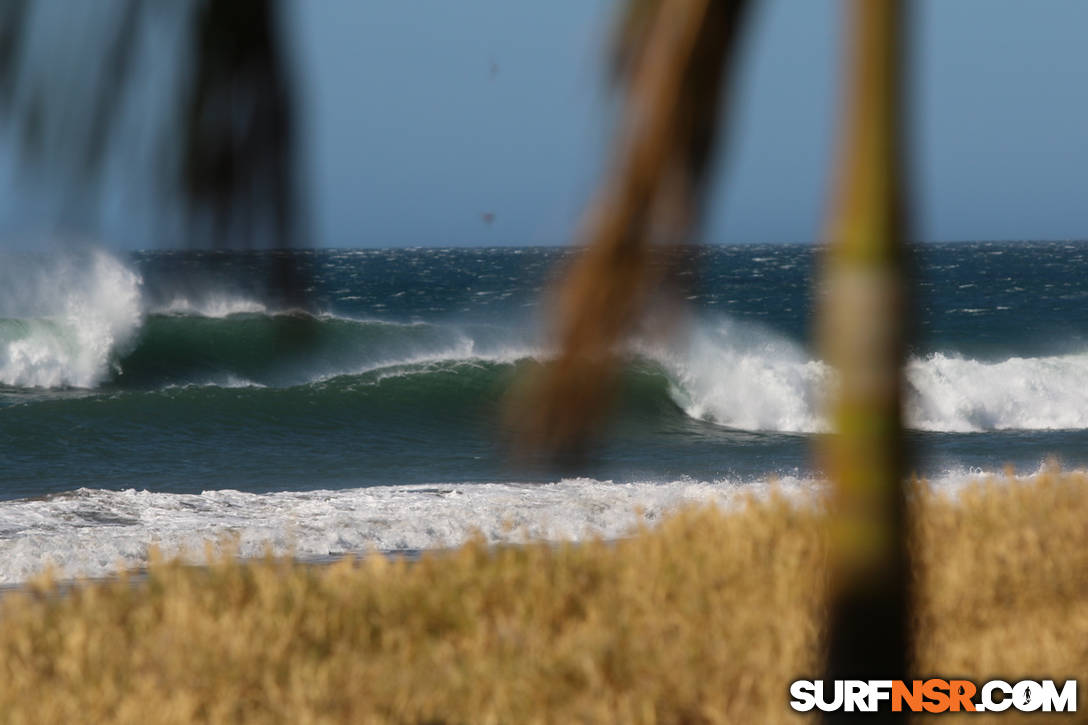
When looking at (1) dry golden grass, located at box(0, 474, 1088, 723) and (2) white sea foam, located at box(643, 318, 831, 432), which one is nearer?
(1) dry golden grass, located at box(0, 474, 1088, 723)

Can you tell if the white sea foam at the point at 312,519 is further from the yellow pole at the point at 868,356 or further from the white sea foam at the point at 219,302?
the white sea foam at the point at 219,302

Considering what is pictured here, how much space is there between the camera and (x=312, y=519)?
33.2 feet

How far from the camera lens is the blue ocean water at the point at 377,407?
1153 mm

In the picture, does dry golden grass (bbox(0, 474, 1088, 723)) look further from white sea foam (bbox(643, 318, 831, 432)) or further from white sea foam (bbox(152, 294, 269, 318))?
white sea foam (bbox(643, 318, 831, 432))

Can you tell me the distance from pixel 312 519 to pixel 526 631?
5474 millimetres

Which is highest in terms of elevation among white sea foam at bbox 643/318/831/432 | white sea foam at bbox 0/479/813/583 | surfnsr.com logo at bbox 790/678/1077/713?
white sea foam at bbox 643/318/831/432

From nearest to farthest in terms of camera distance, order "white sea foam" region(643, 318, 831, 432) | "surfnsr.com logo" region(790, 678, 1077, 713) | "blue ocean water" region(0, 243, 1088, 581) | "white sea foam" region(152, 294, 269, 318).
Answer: "white sea foam" region(152, 294, 269, 318)
"blue ocean water" region(0, 243, 1088, 581)
"surfnsr.com logo" region(790, 678, 1077, 713)
"white sea foam" region(643, 318, 831, 432)

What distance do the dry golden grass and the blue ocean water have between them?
35.8 inches

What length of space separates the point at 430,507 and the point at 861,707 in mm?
9045

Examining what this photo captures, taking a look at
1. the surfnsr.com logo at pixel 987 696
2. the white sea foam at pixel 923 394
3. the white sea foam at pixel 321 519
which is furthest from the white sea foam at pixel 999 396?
the surfnsr.com logo at pixel 987 696

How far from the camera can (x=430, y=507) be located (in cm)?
1077

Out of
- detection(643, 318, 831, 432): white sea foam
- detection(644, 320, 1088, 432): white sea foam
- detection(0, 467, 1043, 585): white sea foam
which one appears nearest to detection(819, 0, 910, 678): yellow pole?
detection(0, 467, 1043, 585): white sea foam

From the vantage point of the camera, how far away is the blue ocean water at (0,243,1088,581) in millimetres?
1153

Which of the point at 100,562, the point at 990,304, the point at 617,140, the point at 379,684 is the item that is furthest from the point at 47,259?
the point at 990,304
